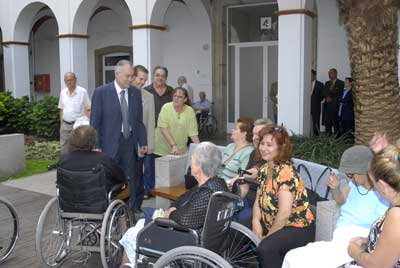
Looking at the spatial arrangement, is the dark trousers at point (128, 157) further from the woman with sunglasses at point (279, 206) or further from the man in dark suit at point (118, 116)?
the woman with sunglasses at point (279, 206)

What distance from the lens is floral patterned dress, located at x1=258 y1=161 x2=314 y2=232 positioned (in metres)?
3.35

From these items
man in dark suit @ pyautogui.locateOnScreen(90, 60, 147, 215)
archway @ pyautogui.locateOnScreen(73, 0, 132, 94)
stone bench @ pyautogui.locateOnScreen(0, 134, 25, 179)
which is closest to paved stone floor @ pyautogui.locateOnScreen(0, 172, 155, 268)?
stone bench @ pyautogui.locateOnScreen(0, 134, 25, 179)

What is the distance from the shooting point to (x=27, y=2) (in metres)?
13.5

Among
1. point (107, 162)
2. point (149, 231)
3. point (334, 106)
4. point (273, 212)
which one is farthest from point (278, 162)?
point (334, 106)

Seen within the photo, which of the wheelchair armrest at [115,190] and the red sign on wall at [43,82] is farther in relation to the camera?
the red sign on wall at [43,82]

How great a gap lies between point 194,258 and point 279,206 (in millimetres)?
784

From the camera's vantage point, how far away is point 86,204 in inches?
154

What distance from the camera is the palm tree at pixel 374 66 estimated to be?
17.5ft

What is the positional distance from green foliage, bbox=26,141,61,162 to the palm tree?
6669 mm

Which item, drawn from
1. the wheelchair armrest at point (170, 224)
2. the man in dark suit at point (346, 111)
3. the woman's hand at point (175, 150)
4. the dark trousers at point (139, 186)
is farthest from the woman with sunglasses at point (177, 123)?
the man in dark suit at point (346, 111)

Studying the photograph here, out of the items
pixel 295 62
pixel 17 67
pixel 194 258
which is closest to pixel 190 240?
pixel 194 258

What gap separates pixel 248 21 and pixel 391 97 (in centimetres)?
858

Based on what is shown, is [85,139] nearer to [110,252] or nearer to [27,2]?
[110,252]

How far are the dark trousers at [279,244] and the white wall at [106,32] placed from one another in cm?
1299
